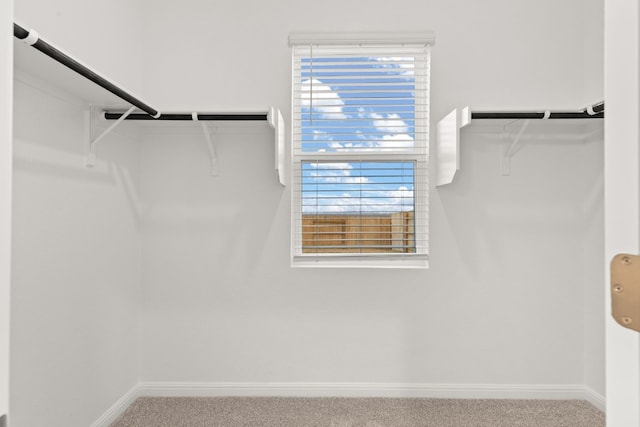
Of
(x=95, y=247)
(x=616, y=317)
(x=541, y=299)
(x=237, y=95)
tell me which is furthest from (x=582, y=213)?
(x=95, y=247)

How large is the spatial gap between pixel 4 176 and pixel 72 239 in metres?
1.46

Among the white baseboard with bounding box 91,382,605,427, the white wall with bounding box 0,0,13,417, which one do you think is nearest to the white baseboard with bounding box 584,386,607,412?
the white baseboard with bounding box 91,382,605,427

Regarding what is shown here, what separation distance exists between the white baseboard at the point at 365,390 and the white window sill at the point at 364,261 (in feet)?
2.26

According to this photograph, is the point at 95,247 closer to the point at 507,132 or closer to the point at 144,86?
the point at 144,86

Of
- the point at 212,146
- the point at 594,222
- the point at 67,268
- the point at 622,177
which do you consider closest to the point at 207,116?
the point at 212,146

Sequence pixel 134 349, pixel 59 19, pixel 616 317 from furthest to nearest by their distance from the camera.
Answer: pixel 134 349 < pixel 59 19 < pixel 616 317

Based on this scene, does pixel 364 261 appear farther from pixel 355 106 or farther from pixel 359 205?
pixel 355 106

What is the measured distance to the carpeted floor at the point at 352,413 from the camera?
2.17 m

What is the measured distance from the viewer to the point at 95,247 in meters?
2.01

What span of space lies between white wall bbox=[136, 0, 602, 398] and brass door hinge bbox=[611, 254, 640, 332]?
2014 mm

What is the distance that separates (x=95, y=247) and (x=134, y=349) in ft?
2.42

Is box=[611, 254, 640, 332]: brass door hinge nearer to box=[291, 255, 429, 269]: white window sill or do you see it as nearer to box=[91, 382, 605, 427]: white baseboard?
box=[291, 255, 429, 269]: white window sill

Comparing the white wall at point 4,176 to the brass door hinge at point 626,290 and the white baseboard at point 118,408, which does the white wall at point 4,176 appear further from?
the white baseboard at point 118,408

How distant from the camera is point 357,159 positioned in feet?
8.25
